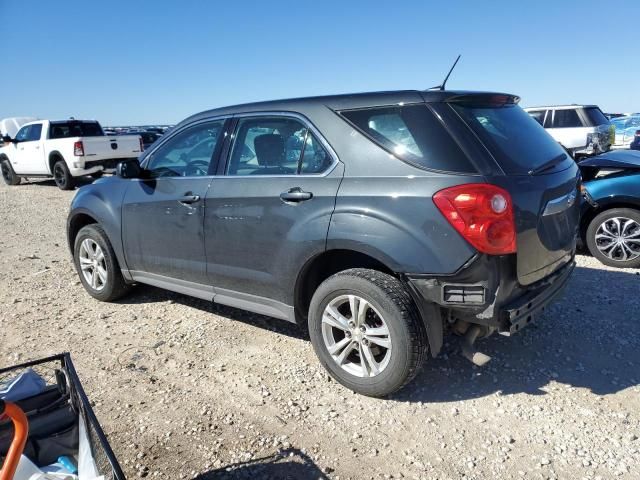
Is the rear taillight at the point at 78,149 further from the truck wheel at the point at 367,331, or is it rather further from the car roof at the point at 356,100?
the truck wheel at the point at 367,331

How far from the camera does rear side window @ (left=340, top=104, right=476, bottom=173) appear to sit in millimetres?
2760

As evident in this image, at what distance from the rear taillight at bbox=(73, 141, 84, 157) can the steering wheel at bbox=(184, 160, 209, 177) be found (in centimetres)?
993

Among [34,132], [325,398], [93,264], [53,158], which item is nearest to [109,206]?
[93,264]

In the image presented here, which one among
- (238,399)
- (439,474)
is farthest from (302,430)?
(439,474)

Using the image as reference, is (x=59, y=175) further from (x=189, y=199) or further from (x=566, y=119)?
(x=566, y=119)

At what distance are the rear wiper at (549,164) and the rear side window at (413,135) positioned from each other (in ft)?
1.68

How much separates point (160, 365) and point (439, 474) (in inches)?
83.7

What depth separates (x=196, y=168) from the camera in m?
3.93

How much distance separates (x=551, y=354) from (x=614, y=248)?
8.17 ft

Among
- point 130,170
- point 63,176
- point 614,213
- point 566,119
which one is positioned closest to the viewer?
point 130,170

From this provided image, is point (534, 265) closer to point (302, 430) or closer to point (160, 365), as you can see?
point (302, 430)

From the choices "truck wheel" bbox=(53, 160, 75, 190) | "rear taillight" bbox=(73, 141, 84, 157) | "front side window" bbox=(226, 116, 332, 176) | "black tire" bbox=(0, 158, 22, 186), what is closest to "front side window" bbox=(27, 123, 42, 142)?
"truck wheel" bbox=(53, 160, 75, 190)

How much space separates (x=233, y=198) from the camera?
3539 mm

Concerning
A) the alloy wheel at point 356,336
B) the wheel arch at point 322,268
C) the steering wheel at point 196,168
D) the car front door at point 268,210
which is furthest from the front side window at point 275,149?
the alloy wheel at point 356,336
